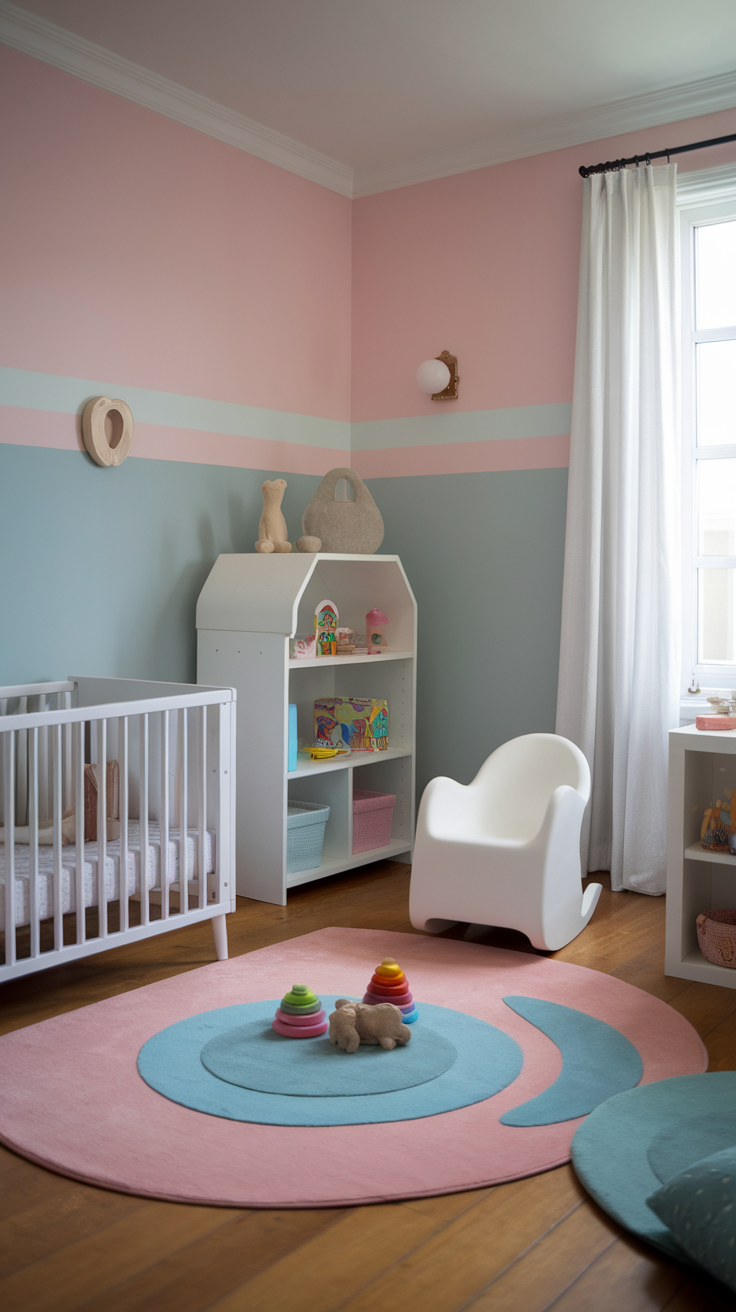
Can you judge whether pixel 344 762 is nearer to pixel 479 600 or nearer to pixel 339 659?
pixel 339 659

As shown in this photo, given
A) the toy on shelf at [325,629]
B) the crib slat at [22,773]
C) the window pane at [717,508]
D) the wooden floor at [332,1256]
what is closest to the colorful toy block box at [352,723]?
the toy on shelf at [325,629]

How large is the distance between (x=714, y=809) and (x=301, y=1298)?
5.74 ft

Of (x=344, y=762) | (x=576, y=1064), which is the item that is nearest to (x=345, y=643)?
(x=344, y=762)

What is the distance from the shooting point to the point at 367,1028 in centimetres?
220

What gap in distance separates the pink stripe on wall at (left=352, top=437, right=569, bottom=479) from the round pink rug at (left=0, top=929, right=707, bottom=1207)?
194 centimetres

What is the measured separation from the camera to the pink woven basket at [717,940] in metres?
2.62

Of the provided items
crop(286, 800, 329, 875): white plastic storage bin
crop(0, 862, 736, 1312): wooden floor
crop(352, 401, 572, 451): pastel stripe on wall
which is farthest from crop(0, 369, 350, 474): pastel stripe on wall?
crop(0, 862, 736, 1312): wooden floor

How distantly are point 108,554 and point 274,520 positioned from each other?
2.04 feet

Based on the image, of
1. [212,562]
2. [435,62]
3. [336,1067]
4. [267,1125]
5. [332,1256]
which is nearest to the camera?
[332,1256]

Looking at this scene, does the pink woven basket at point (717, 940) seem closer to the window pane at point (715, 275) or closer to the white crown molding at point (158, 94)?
the window pane at point (715, 275)

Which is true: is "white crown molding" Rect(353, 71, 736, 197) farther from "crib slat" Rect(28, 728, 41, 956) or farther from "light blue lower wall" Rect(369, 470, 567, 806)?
"crib slat" Rect(28, 728, 41, 956)

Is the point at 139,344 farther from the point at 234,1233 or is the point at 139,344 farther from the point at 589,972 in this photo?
the point at 234,1233

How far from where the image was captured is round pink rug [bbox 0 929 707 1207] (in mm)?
1710

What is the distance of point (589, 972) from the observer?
2.72 m
